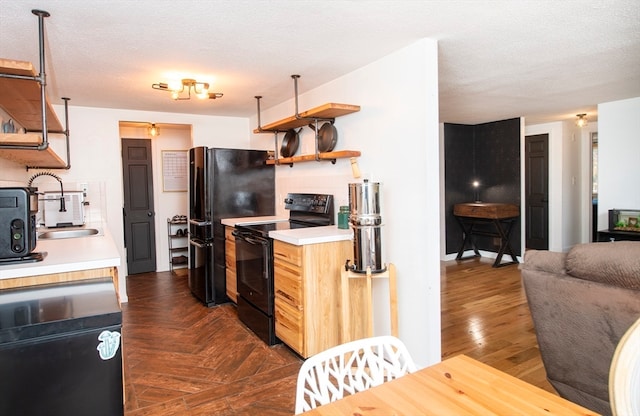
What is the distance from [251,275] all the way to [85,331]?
2.08 m

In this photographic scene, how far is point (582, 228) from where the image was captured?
646 centimetres

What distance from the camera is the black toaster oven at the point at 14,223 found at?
1.82 metres

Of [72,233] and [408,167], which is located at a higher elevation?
[408,167]

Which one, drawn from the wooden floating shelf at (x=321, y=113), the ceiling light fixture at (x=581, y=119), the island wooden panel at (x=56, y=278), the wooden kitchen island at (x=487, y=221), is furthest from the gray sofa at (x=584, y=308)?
the ceiling light fixture at (x=581, y=119)

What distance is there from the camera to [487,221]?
600cm

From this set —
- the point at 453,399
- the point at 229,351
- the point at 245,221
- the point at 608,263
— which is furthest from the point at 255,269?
the point at 453,399

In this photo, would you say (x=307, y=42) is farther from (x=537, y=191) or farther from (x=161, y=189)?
(x=537, y=191)

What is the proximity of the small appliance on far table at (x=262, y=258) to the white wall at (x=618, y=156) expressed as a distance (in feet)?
11.3

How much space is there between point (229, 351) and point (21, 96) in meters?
2.10

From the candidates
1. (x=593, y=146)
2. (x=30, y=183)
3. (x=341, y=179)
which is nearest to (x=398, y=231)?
(x=341, y=179)

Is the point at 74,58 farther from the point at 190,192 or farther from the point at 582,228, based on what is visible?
→ the point at 582,228

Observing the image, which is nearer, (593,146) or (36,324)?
(36,324)

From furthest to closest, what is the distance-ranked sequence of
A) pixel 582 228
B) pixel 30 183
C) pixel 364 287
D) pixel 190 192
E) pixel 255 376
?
pixel 582 228, pixel 190 192, pixel 30 183, pixel 364 287, pixel 255 376

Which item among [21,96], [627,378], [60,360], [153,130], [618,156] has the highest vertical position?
[153,130]
